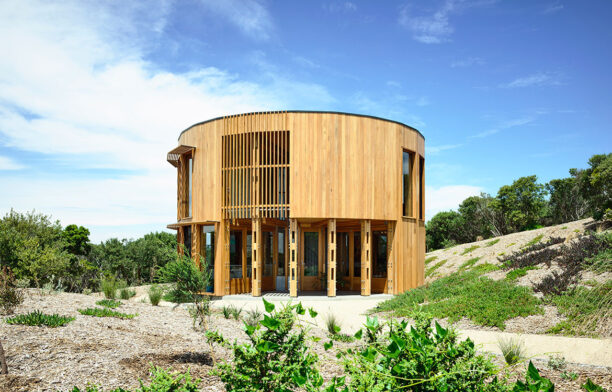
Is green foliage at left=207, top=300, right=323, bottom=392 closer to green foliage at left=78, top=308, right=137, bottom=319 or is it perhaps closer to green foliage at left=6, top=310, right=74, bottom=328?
green foliage at left=6, top=310, right=74, bottom=328

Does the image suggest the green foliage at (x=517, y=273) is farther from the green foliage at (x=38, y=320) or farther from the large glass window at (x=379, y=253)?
the green foliage at (x=38, y=320)

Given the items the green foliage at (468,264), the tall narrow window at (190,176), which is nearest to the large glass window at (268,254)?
the tall narrow window at (190,176)

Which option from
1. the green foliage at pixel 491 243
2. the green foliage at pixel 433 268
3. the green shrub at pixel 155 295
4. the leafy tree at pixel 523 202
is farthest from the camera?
the leafy tree at pixel 523 202

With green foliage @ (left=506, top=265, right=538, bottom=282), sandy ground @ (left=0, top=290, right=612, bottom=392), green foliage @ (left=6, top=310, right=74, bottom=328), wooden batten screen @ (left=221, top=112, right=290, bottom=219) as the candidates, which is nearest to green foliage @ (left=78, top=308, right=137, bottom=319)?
sandy ground @ (left=0, top=290, right=612, bottom=392)

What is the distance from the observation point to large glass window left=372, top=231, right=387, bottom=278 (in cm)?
1992

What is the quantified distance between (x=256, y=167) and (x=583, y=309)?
12.1 meters

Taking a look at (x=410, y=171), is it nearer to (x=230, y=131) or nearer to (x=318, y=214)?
(x=318, y=214)

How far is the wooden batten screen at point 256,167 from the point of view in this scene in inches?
691

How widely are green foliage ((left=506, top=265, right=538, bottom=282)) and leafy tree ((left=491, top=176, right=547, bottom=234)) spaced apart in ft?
101

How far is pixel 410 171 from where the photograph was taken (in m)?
20.5

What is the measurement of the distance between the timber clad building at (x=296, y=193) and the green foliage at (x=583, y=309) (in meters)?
8.26

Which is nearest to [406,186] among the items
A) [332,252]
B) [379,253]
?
[379,253]

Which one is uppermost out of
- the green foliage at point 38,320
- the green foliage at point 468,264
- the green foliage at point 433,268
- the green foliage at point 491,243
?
the green foliage at point 491,243

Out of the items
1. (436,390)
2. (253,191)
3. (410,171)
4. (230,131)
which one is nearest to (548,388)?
(436,390)
